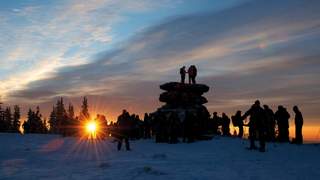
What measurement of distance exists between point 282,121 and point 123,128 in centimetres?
1181

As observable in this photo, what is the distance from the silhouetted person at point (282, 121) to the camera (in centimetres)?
3266

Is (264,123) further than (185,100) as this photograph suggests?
No

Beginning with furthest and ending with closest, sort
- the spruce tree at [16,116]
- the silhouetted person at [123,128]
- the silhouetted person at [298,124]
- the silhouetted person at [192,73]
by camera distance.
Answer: the spruce tree at [16,116] → the silhouetted person at [192,73] → the silhouetted person at [298,124] → the silhouetted person at [123,128]

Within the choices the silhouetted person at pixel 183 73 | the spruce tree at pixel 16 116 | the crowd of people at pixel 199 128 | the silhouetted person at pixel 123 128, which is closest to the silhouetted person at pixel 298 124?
the crowd of people at pixel 199 128

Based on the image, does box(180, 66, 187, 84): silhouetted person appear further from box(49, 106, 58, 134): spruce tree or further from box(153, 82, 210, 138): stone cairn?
box(49, 106, 58, 134): spruce tree

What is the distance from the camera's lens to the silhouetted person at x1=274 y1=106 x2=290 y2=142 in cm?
3266

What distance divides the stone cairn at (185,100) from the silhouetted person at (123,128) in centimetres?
1266

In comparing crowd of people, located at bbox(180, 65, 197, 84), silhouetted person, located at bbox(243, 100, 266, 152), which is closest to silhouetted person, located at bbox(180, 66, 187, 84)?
crowd of people, located at bbox(180, 65, 197, 84)

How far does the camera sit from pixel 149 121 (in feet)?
140

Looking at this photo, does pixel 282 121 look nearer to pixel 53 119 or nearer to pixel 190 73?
pixel 190 73

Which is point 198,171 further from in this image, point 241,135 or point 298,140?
point 241,135

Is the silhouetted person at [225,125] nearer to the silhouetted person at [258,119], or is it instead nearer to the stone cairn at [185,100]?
the stone cairn at [185,100]

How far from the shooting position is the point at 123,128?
26.0 m

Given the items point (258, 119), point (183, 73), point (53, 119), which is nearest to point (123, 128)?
point (258, 119)
